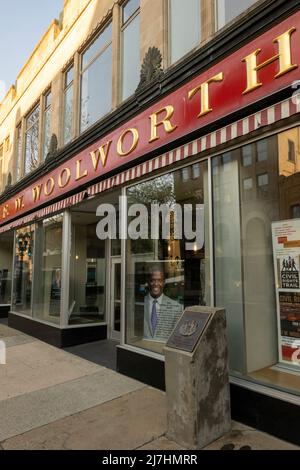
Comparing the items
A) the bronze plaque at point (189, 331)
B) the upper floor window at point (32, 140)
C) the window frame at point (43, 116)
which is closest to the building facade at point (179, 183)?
the bronze plaque at point (189, 331)

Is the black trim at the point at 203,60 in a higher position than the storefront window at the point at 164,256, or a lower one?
higher

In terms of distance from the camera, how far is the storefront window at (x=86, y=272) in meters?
8.91

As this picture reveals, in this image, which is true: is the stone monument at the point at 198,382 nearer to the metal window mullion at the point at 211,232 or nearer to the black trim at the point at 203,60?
the metal window mullion at the point at 211,232

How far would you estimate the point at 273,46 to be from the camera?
410cm

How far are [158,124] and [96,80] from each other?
3863mm

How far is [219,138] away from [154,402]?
3454 millimetres

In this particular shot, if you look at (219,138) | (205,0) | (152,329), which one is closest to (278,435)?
(152,329)

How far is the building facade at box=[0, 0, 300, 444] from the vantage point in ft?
14.0

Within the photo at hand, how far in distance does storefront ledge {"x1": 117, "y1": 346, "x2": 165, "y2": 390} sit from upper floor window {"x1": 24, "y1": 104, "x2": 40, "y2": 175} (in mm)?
7931

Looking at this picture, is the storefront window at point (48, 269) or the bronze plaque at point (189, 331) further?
the storefront window at point (48, 269)

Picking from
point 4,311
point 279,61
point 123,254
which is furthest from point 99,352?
point 4,311

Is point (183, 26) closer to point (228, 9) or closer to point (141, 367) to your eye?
point (228, 9)

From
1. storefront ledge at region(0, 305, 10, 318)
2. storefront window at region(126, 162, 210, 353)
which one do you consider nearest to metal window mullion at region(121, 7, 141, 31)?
storefront window at region(126, 162, 210, 353)

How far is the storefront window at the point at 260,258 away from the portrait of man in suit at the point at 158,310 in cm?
136
